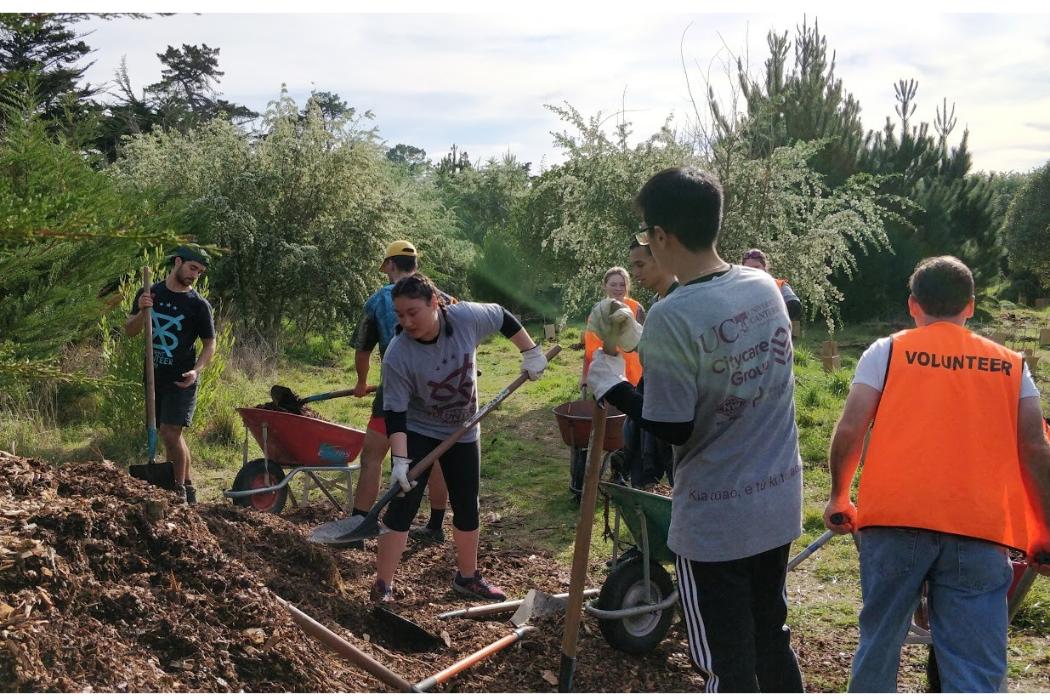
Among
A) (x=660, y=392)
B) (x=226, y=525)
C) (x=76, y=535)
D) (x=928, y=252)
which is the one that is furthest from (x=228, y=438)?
(x=928, y=252)

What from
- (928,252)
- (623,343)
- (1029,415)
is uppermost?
(928,252)

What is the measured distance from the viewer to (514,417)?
9016 millimetres

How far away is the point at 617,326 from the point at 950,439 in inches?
37.9

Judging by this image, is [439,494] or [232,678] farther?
[439,494]

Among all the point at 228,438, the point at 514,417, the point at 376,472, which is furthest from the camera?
the point at 514,417

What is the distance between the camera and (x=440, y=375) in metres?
3.78

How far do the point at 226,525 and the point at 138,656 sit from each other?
134 centimetres

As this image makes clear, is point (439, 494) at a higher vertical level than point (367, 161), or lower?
lower

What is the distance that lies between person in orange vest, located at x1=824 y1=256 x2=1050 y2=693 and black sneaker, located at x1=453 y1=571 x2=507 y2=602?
2000 millimetres

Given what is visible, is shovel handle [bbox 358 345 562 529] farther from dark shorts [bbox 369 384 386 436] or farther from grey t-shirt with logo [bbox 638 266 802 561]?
grey t-shirt with logo [bbox 638 266 802 561]

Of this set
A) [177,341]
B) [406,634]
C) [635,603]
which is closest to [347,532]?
[406,634]

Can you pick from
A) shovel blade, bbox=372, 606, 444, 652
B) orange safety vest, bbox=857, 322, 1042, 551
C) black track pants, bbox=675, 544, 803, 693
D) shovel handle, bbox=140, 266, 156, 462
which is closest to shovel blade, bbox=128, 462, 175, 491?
shovel handle, bbox=140, 266, 156, 462

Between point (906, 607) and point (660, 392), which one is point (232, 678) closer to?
A: point (660, 392)

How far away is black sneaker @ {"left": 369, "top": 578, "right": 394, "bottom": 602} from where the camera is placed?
3.89 m
